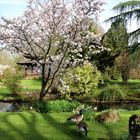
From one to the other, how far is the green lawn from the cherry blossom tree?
205 inches

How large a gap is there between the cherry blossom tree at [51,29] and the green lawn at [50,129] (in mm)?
5216

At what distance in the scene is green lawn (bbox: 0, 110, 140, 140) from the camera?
13.2 metres

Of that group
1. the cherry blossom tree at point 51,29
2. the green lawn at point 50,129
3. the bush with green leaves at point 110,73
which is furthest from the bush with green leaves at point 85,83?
the green lawn at point 50,129

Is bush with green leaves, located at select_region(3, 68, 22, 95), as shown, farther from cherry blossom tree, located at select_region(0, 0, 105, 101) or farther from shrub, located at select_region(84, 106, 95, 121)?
shrub, located at select_region(84, 106, 95, 121)

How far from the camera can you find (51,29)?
69.9ft

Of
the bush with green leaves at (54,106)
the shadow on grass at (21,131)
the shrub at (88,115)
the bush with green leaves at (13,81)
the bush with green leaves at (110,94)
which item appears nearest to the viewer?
the shadow on grass at (21,131)

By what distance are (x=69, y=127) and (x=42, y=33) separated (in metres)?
8.23

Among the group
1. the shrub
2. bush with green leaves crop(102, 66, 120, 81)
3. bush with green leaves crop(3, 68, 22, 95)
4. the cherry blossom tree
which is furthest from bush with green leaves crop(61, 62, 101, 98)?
the shrub

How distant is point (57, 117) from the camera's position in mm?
17125

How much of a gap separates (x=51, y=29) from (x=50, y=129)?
8.27 meters

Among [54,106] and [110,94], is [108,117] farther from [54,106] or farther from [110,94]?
[110,94]

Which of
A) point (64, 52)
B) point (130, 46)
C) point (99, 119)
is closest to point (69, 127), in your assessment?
point (99, 119)

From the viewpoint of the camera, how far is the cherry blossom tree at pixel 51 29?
68.1 feet

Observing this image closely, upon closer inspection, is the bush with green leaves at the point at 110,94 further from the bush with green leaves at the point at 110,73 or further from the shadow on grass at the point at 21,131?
the shadow on grass at the point at 21,131
